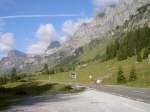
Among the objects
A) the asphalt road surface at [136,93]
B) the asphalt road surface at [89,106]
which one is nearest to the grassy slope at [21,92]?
the asphalt road surface at [89,106]

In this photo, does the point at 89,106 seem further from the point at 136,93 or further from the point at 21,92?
the point at 21,92

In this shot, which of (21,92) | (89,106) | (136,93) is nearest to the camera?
(89,106)

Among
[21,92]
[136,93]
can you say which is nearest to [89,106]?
[136,93]

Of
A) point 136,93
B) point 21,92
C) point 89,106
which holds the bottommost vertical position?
point 89,106

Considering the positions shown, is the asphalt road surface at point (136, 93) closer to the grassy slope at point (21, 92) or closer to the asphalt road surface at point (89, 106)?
the asphalt road surface at point (89, 106)

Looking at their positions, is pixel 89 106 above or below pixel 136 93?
below

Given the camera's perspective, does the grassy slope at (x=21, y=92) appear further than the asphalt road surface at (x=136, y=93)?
Yes

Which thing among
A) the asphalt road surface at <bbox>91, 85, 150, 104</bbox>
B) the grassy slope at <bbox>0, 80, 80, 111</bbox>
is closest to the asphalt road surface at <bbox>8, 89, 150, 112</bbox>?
the asphalt road surface at <bbox>91, 85, 150, 104</bbox>

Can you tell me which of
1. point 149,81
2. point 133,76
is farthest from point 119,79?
point 149,81

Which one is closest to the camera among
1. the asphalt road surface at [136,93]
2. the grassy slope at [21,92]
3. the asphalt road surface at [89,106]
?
the asphalt road surface at [89,106]

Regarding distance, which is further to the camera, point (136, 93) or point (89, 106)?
point (136, 93)

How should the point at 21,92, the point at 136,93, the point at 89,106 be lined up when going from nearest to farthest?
the point at 89,106
the point at 136,93
the point at 21,92

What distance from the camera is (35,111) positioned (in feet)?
94.7

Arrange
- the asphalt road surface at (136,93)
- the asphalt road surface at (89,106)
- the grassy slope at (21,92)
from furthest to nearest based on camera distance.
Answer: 1. the grassy slope at (21,92)
2. the asphalt road surface at (136,93)
3. the asphalt road surface at (89,106)
